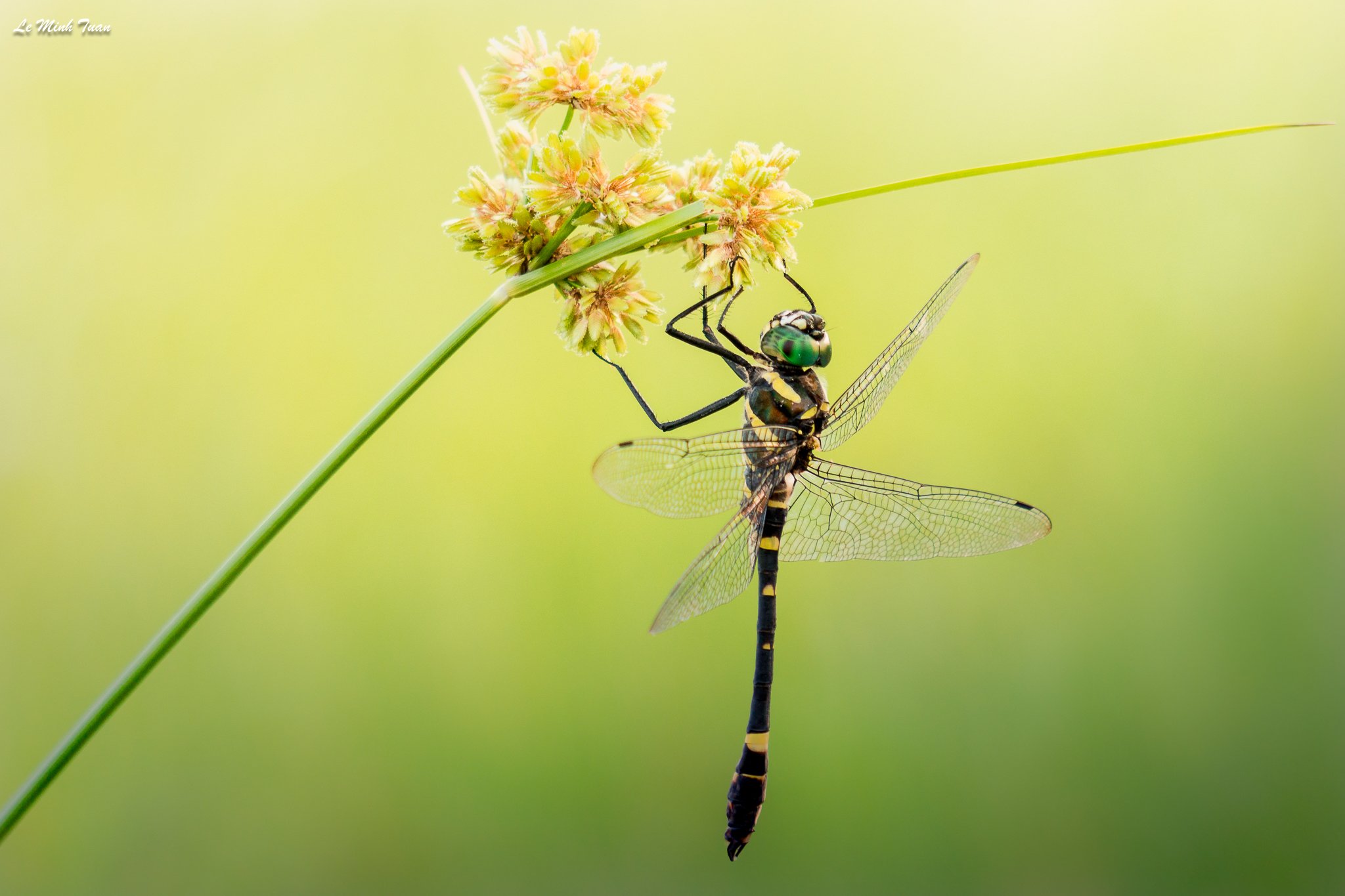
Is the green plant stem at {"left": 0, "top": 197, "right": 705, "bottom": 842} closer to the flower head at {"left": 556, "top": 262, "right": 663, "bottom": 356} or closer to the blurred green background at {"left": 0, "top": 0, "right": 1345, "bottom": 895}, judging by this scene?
the flower head at {"left": 556, "top": 262, "right": 663, "bottom": 356}

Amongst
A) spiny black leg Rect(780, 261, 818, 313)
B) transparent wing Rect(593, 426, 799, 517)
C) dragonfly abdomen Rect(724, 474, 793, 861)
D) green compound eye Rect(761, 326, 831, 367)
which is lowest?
dragonfly abdomen Rect(724, 474, 793, 861)

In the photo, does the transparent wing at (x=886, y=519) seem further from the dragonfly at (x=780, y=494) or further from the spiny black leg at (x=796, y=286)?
the spiny black leg at (x=796, y=286)

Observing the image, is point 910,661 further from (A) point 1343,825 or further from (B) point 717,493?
(A) point 1343,825

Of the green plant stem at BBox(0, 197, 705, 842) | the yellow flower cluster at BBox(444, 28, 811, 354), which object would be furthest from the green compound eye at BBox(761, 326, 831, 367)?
the green plant stem at BBox(0, 197, 705, 842)

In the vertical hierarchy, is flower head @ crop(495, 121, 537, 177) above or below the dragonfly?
above

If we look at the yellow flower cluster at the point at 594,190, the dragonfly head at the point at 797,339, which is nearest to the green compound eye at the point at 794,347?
the dragonfly head at the point at 797,339

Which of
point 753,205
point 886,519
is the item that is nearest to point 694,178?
point 753,205
